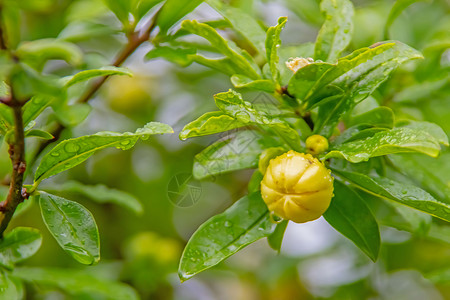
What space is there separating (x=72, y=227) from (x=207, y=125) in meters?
0.31

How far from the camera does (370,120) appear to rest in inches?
40.3

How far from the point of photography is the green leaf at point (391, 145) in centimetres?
74

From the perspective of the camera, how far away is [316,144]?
94cm

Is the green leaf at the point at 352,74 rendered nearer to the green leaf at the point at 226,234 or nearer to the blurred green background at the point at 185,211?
the green leaf at the point at 226,234

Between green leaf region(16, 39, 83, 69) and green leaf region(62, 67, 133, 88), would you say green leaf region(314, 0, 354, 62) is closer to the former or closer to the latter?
green leaf region(62, 67, 133, 88)

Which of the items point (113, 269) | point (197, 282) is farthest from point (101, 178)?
point (197, 282)

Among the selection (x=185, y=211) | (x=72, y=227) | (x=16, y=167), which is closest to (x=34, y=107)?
(x=16, y=167)

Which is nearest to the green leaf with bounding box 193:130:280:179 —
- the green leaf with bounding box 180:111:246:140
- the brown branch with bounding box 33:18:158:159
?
the green leaf with bounding box 180:111:246:140

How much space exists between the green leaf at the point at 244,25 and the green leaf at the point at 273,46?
125 millimetres

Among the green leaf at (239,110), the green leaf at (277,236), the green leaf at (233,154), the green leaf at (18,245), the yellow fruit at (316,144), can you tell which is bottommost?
the green leaf at (18,245)

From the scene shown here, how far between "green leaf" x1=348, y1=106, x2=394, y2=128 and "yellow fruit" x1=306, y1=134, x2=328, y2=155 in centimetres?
12

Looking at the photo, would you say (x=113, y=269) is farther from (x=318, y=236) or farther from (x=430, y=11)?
(x=430, y=11)

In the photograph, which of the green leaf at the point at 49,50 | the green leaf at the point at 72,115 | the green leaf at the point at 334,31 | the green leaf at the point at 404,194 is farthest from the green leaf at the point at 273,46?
the green leaf at the point at 72,115

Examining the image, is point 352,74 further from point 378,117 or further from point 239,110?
point 239,110
